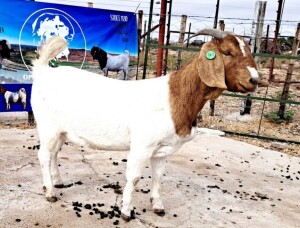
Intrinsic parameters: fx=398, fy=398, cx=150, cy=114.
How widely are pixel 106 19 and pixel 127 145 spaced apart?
191 inches

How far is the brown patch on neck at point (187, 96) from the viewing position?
3842 mm

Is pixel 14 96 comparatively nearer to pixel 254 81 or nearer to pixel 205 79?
pixel 205 79

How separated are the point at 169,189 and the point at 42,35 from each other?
4169 mm

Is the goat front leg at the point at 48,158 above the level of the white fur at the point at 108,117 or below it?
below

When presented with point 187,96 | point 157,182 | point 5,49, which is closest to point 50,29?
point 5,49

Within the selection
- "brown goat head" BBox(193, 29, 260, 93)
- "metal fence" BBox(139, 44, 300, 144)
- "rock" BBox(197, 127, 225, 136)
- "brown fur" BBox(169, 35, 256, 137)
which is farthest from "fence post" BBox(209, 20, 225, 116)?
"brown goat head" BBox(193, 29, 260, 93)

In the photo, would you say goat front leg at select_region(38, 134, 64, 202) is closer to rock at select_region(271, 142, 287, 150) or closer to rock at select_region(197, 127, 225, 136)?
rock at select_region(197, 127, 225, 136)

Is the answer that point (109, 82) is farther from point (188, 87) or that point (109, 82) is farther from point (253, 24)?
point (253, 24)

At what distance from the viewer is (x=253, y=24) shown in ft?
30.3

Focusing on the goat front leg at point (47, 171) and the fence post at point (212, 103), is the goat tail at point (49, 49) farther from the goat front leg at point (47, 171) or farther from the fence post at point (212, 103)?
the fence post at point (212, 103)

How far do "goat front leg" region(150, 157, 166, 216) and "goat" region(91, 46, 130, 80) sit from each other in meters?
4.42

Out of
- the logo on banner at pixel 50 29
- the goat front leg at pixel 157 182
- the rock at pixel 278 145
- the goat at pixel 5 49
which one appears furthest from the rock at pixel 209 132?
the goat at pixel 5 49

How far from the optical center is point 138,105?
3898 mm

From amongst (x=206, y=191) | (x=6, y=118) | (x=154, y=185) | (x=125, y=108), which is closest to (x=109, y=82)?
(x=125, y=108)
